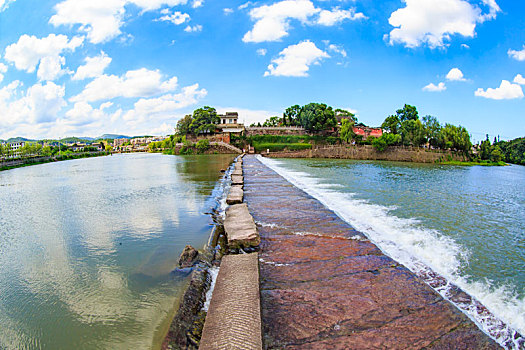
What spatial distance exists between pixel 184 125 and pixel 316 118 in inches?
1196

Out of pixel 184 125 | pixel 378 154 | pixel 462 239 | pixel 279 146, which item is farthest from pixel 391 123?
pixel 462 239

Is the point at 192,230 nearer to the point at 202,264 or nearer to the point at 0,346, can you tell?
the point at 202,264

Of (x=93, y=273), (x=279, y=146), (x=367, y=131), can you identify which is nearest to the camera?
(x=93, y=273)

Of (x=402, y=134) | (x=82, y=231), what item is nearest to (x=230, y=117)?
(x=402, y=134)

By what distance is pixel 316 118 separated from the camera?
58250 millimetres

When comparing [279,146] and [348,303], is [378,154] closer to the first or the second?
[279,146]

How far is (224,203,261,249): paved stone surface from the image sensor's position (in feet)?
12.6

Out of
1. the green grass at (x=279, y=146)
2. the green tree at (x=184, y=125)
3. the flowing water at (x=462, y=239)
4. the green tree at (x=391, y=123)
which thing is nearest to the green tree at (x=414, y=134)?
the green tree at (x=391, y=123)

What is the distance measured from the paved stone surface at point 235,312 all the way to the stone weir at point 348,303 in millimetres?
162

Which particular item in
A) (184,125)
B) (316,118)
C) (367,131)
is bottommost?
(367,131)

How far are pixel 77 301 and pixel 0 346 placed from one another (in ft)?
2.31

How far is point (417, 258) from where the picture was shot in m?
3.72

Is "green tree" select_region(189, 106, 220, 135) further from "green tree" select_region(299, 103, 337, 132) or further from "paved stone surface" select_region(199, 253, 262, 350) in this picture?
"paved stone surface" select_region(199, 253, 262, 350)

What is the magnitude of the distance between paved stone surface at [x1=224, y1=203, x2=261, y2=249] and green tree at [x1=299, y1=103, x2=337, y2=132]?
55.6 meters
